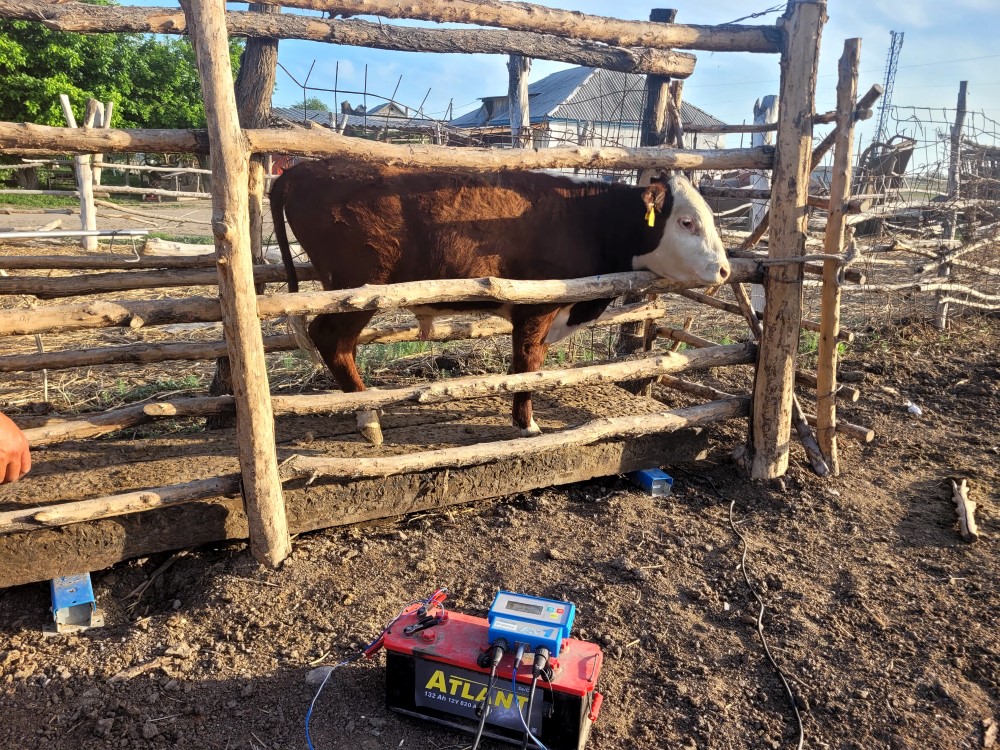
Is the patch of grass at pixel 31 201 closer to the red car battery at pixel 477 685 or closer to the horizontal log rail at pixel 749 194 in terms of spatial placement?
the horizontal log rail at pixel 749 194

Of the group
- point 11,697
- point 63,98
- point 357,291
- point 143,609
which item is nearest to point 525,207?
point 357,291

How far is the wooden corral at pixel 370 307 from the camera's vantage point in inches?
122

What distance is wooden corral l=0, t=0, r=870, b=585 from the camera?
122 inches

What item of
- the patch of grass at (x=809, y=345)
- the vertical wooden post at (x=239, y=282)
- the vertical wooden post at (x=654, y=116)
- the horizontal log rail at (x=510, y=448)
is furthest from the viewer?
the patch of grass at (x=809, y=345)

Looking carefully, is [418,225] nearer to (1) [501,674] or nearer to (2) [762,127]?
(1) [501,674]

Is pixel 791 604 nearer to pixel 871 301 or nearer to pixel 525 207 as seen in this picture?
pixel 525 207

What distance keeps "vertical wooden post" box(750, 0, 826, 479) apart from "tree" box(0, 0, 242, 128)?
2108 cm

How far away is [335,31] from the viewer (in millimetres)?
4371

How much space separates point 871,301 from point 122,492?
9.44m

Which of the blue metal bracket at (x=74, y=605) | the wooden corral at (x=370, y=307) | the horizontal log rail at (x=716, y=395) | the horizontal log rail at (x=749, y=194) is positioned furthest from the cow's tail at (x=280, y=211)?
the horizontal log rail at (x=749, y=194)

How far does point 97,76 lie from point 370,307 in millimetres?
35047

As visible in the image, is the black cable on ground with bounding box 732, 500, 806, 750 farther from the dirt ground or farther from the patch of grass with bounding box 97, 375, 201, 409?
the patch of grass with bounding box 97, 375, 201, 409

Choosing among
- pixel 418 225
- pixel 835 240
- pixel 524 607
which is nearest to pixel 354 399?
pixel 418 225

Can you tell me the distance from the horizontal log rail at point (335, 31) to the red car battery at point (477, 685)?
335cm
